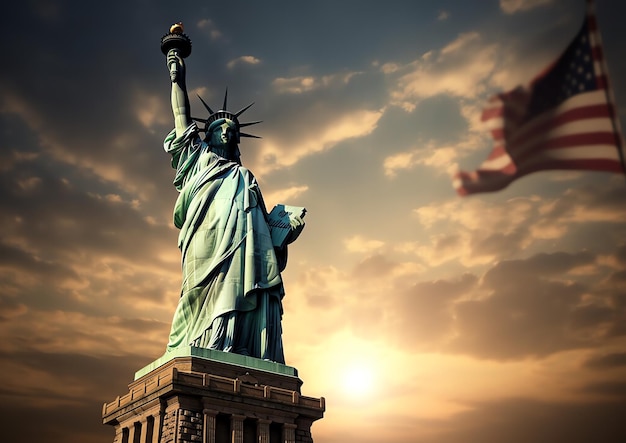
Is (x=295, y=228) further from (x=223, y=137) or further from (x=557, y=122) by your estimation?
(x=557, y=122)

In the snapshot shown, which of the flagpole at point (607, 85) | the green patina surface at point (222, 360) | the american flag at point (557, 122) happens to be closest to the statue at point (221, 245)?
the green patina surface at point (222, 360)

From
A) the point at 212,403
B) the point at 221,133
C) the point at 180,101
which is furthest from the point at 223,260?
the point at 180,101

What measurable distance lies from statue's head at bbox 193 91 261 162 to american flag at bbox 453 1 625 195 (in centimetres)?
2434

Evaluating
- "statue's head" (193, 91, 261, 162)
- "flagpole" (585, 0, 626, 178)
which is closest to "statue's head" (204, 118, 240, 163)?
"statue's head" (193, 91, 261, 162)

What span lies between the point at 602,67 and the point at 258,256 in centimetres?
2281

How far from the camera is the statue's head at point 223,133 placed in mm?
38125

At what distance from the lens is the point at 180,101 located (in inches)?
1494

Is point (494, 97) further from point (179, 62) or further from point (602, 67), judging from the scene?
point (179, 62)

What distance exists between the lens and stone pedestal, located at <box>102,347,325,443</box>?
28.3m

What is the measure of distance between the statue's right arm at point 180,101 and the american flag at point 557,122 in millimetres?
24683

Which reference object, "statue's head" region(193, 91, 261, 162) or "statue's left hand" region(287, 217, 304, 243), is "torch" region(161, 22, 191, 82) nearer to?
"statue's head" region(193, 91, 261, 162)

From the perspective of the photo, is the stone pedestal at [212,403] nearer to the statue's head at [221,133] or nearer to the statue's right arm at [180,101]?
the statue's head at [221,133]

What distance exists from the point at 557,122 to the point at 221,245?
21788mm

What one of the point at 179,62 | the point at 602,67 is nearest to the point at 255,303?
the point at 179,62
